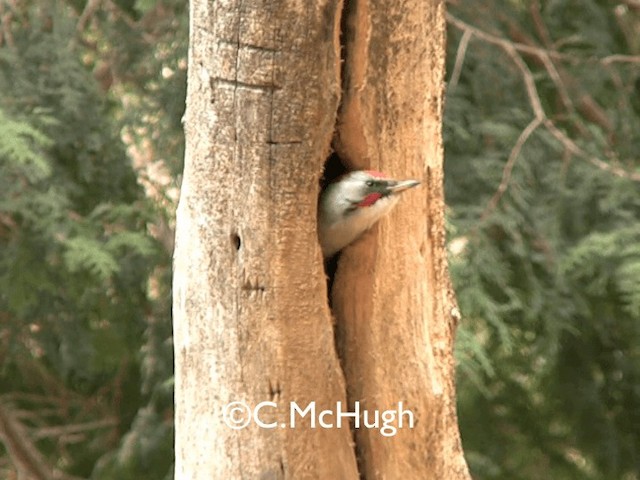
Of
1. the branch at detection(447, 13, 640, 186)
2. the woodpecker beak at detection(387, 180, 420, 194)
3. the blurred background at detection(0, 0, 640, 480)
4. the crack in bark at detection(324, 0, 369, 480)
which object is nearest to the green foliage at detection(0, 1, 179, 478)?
the blurred background at detection(0, 0, 640, 480)

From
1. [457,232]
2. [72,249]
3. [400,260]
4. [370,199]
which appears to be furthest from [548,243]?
[370,199]

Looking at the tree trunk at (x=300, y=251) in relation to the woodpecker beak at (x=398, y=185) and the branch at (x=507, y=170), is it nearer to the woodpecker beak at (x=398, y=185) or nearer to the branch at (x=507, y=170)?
the woodpecker beak at (x=398, y=185)

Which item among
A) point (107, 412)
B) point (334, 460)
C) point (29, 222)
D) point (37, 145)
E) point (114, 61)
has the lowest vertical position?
point (107, 412)

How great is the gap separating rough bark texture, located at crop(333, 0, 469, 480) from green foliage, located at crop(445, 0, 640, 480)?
39.2 inches

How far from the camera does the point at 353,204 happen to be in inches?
76.3

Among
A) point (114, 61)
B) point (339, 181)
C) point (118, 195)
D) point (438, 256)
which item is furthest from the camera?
point (114, 61)

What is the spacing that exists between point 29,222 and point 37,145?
0.22 metres

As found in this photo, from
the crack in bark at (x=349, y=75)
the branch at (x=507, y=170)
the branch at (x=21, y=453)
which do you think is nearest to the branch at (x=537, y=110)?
the branch at (x=507, y=170)

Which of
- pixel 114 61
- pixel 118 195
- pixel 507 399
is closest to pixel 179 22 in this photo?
pixel 114 61

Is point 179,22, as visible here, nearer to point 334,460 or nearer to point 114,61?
point 114,61

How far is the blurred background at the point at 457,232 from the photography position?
11.0ft

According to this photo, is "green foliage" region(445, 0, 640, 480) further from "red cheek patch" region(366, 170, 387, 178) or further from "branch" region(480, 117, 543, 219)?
"red cheek patch" region(366, 170, 387, 178)

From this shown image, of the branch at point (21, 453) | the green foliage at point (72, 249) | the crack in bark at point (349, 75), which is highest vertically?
the crack in bark at point (349, 75)

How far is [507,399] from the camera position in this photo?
4.03 m
